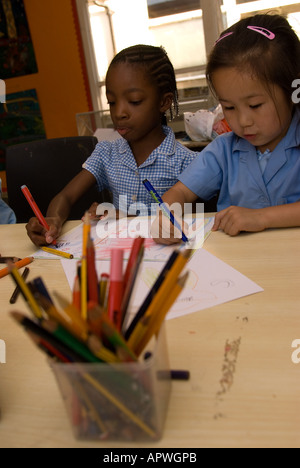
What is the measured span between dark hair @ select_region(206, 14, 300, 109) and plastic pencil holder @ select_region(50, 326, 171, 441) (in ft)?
2.18

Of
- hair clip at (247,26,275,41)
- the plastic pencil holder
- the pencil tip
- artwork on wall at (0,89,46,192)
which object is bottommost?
artwork on wall at (0,89,46,192)

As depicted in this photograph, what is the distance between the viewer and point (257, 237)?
0.75 m

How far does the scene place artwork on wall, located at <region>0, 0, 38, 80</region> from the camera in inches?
117

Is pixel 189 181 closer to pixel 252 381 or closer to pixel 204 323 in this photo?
pixel 204 323

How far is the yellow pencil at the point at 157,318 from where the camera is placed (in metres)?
0.32

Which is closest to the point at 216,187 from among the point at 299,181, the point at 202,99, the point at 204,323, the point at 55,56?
the point at 299,181

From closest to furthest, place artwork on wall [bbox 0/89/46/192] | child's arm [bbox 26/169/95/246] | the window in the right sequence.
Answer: child's arm [bbox 26/169/95/246] < the window < artwork on wall [bbox 0/89/46/192]

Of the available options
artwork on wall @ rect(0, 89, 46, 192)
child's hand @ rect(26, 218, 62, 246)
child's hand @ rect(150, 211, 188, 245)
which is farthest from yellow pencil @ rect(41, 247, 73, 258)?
artwork on wall @ rect(0, 89, 46, 192)

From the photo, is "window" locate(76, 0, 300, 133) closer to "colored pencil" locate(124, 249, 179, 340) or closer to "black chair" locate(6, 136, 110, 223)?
"black chair" locate(6, 136, 110, 223)

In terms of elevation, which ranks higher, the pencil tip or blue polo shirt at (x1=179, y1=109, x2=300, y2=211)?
the pencil tip

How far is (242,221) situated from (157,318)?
0.48m

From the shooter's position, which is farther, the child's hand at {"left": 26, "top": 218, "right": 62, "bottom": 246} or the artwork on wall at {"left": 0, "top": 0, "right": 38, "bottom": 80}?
the artwork on wall at {"left": 0, "top": 0, "right": 38, "bottom": 80}

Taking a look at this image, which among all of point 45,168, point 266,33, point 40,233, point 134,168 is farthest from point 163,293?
point 45,168

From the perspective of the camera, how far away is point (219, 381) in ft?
1.29
